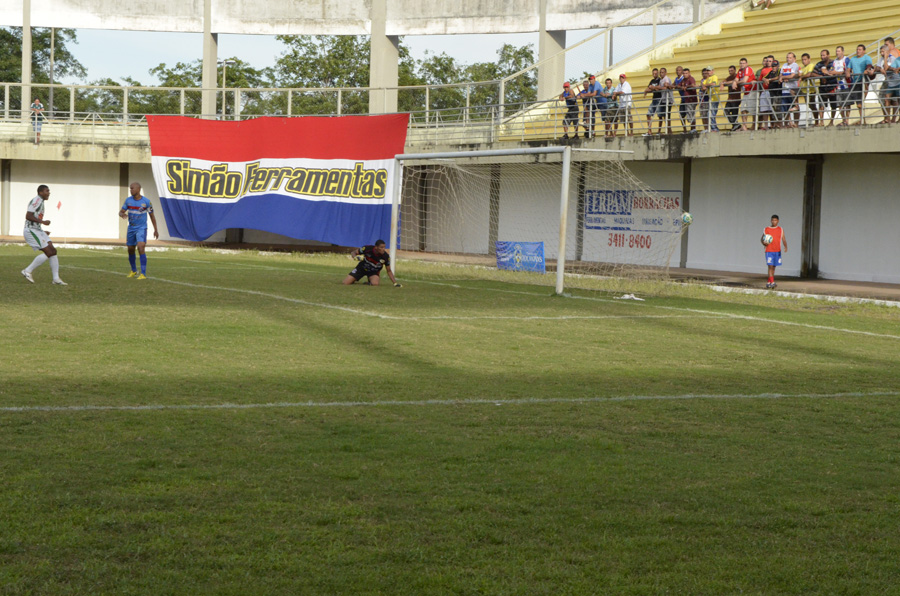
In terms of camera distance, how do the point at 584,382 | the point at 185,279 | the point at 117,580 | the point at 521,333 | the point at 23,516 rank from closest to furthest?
the point at 117,580
the point at 23,516
the point at 584,382
the point at 521,333
the point at 185,279

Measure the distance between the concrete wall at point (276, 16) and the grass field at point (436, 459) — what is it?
1071 inches

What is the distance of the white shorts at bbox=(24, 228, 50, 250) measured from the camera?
16.2 m

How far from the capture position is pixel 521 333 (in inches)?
507

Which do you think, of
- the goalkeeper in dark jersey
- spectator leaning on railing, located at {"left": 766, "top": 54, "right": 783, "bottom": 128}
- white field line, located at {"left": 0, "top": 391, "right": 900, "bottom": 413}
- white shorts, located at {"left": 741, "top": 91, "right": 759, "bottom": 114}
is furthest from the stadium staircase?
white field line, located at {"left": 0, "top": 391, "right": 900, "bottom": 413}

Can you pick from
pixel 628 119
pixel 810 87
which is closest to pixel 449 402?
pixel 810 87

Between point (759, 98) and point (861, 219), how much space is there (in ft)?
13.1

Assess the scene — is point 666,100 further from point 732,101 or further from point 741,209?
point 741,209

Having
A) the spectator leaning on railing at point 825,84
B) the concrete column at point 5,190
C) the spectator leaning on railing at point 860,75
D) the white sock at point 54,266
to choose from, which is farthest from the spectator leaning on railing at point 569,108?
the concrete column at point 5,190

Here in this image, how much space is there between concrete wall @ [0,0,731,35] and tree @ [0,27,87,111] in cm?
2221

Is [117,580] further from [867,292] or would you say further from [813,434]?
[867,292]

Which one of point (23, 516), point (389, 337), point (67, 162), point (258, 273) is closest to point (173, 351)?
point (389, 337)

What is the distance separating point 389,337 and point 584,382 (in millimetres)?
3358

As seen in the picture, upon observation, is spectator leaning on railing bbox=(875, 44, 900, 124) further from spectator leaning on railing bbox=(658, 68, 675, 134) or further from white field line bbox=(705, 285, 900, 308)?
spectator leaning on railing bbox=(658, 68, 675, 134)

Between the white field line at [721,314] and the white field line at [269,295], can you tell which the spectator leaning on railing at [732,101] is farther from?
the white field line at [269,295]
